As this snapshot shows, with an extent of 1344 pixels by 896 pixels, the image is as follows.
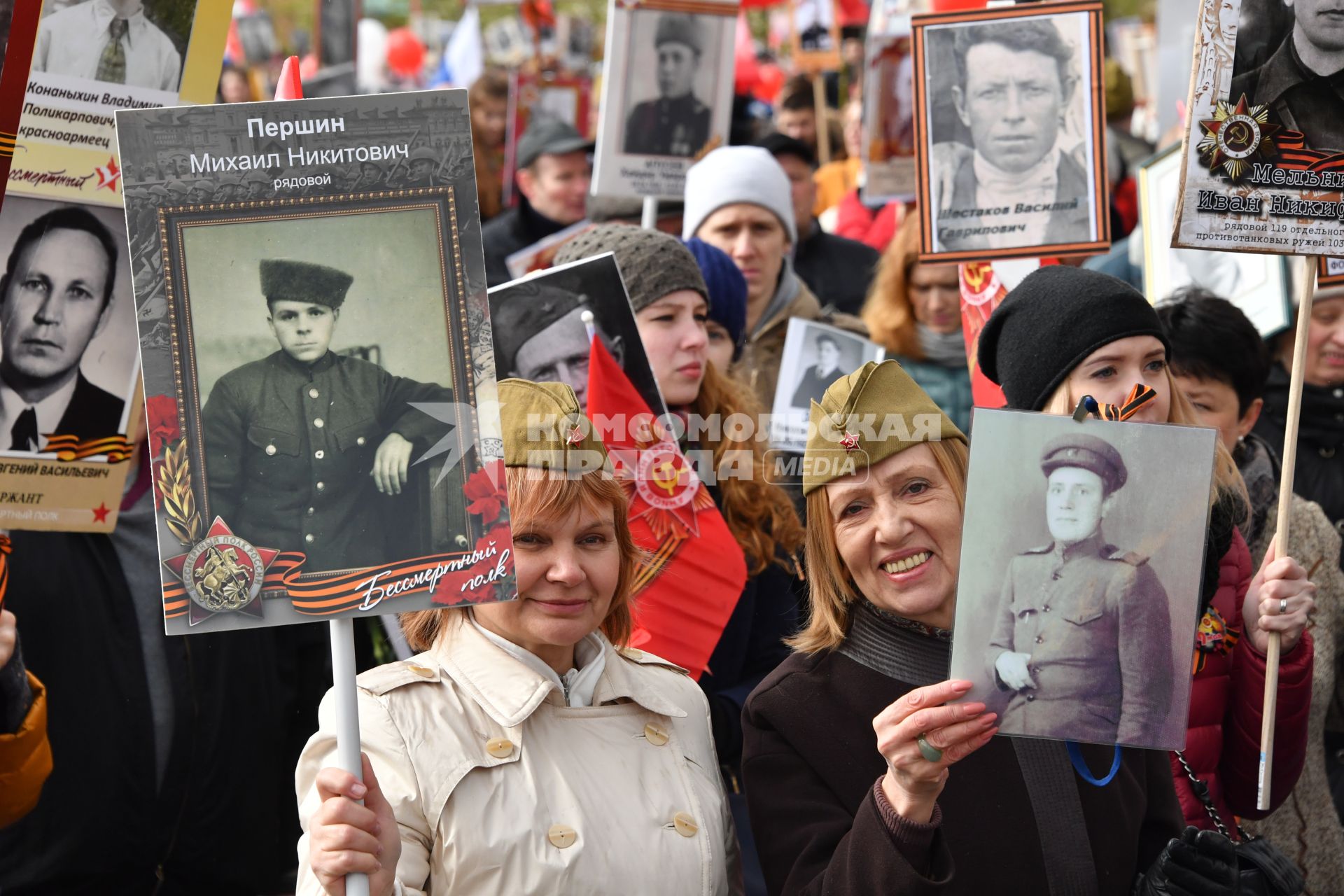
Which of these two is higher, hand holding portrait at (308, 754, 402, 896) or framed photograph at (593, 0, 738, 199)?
framed photograph at (593, 0, 738, 199)

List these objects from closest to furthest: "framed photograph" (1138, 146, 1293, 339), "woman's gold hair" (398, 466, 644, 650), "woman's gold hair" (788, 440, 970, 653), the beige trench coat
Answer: the beige trench coat, "woman's gold hair" (398, 466, 644, 650), "woman's gold hair" (788, 440, 970, 653), "framed photograph" (1138, 146, 1293, 339)

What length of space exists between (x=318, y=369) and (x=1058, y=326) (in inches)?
62.8

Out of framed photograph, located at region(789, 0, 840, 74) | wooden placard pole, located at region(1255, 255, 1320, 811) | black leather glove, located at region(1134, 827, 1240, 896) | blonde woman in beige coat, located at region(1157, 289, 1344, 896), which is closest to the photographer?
black leather glove, located at region(1134, 827, 1240, 896)

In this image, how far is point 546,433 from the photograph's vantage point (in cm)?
258

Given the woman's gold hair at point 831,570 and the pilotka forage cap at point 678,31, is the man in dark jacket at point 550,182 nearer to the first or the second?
the pilotka forage cap at point 678,31

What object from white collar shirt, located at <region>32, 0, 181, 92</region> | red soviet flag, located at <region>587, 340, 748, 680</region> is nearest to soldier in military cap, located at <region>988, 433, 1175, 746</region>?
red soviet flag, located at <region>587, 340, 748, 680</region>

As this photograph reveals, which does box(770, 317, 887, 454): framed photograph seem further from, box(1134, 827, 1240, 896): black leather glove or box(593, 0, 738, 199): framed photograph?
box(1134, 827, 1240, 896): black leather glove

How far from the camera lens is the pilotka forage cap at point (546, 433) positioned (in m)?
2.57

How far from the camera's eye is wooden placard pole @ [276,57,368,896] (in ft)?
6.88

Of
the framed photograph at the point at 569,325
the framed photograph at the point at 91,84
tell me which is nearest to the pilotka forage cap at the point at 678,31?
the framed photograph at the point at 569,325

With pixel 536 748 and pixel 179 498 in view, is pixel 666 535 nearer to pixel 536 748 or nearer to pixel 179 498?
pixel 536 748

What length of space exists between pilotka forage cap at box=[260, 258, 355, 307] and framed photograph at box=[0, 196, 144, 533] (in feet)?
4.55

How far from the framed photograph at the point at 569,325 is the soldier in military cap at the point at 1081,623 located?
1.69m

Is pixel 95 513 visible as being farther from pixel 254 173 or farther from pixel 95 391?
pixel 254 173
